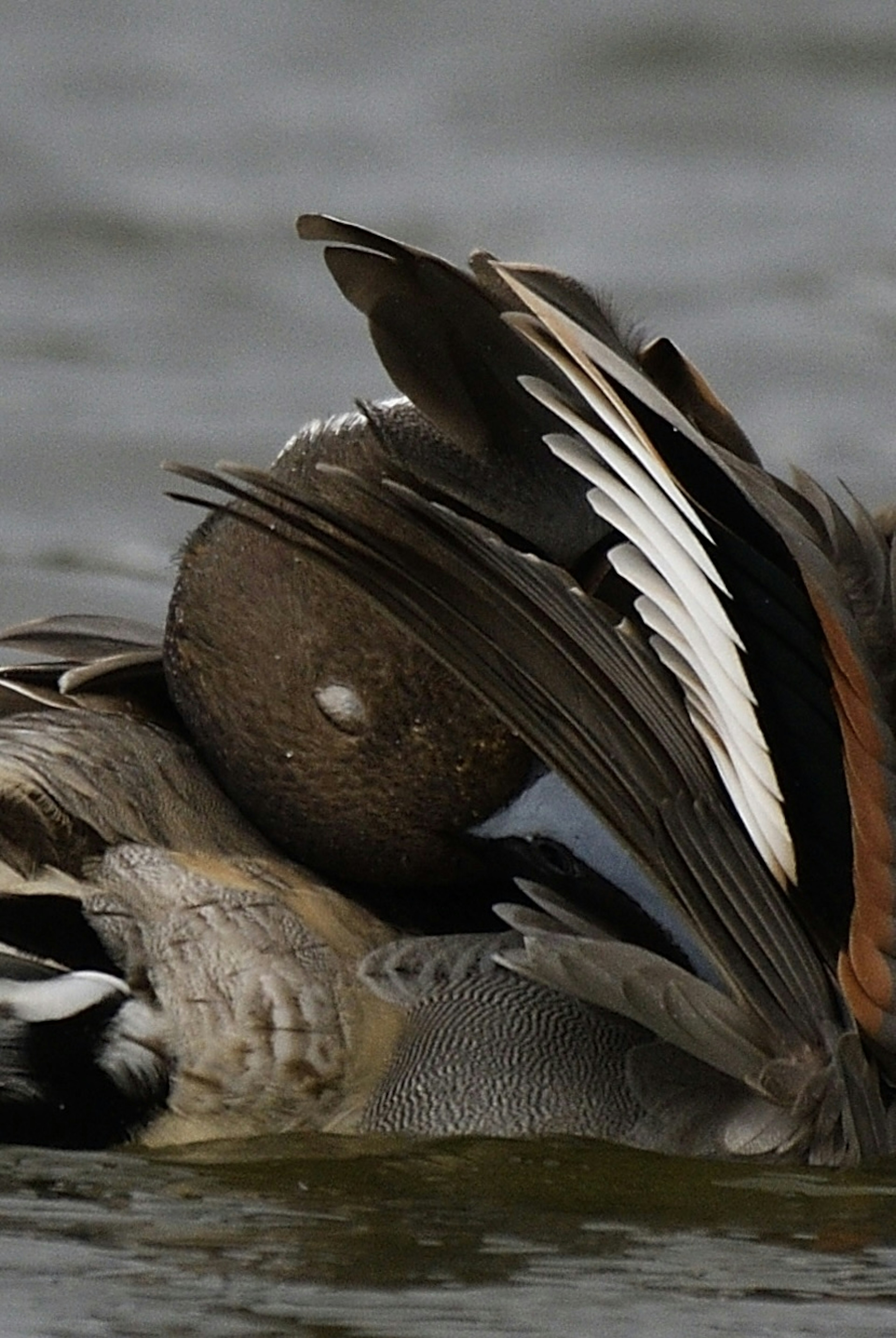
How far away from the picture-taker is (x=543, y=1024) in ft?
14.3

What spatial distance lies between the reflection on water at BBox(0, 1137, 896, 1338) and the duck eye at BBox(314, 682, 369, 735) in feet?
2.03

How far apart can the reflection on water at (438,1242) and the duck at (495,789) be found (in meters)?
0.05

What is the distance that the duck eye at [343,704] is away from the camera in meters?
4.51

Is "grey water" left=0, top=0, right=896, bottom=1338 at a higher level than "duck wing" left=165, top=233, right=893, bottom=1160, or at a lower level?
higher

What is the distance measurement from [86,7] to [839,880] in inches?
320

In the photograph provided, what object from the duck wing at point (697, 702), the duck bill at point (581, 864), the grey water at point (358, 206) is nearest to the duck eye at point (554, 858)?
the duck bill at point (581, 864)

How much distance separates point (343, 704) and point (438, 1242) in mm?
863

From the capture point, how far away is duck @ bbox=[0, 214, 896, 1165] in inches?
161

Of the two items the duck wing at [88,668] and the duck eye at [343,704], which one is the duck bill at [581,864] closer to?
the duck eye at [343,704]

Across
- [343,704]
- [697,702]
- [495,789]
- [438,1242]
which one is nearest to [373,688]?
[343,704]

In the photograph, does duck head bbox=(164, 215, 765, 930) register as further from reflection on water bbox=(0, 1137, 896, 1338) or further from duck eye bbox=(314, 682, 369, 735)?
reflection on water bbox=(0, 1137, 896, 1338)

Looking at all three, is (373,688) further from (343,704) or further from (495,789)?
(495,789)

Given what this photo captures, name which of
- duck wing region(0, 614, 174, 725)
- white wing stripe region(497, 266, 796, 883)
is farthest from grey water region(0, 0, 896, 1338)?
white wing stripe region(497, 266, 796, 883)

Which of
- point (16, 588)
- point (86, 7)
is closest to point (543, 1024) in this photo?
point (16, 588)
